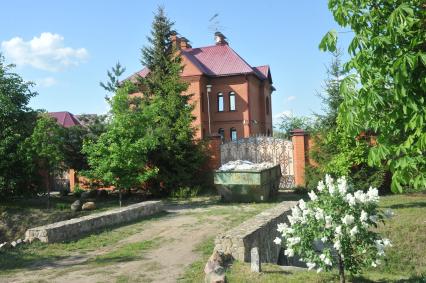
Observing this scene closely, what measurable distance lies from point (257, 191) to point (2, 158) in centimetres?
1044

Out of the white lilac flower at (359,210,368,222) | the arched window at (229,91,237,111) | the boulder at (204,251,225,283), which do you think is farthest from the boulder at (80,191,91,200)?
the white lilac flower at (359,210,368,222)

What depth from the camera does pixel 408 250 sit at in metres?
12.0

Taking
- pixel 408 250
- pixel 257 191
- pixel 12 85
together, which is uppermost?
pixel 12 85

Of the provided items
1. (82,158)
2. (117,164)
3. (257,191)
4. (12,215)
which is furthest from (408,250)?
(82,158)

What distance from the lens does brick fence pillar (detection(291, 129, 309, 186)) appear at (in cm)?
2211

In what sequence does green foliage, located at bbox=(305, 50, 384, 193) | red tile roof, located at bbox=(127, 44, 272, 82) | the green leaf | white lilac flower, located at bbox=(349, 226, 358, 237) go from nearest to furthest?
the green leaf < white lilac flower, located at bbox=(349, 226, 358, 237) < green foliage, located at bbox=(305, 50, 384, 193) < red tile roof, located at bbox=(127, 44, 272, 82)

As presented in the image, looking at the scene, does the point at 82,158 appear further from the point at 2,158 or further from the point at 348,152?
the point at 348,152

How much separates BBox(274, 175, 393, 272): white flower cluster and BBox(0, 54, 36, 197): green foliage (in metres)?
14.6

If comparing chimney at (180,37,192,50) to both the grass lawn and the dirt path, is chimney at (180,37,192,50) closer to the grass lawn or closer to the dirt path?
the grass lawn

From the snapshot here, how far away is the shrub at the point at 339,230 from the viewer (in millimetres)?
6246

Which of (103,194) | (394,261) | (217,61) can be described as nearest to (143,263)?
(394,261)

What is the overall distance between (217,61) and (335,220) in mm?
32133

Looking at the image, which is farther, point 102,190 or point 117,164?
point 102,190

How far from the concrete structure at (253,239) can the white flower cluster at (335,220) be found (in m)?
2.05
